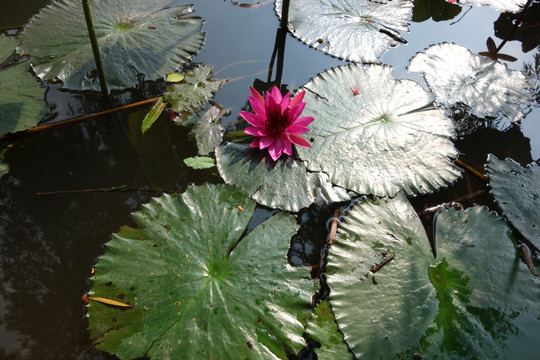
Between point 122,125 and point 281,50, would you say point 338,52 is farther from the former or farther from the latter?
→ point 122,125

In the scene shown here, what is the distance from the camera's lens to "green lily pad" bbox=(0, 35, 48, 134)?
91.4 inches

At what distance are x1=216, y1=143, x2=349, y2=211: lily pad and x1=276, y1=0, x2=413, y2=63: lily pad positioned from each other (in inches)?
53.6

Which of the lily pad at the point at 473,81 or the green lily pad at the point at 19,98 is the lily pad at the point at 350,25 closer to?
the lily pad at the point at 473,81

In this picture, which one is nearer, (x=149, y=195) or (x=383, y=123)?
(x=149, y=195)

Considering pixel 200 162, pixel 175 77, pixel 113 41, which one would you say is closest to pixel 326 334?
pixel 200 162

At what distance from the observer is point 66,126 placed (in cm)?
246

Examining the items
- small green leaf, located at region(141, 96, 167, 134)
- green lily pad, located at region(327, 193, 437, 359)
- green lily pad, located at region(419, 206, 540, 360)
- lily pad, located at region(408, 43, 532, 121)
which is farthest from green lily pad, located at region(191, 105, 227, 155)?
lily pad, located at region(408, 43, 532, 121)

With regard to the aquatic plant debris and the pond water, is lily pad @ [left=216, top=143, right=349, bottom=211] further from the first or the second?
the aquatic plant debris

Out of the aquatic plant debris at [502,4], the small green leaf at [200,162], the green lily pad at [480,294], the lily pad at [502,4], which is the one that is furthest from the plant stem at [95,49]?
the lily pad at [502,4]

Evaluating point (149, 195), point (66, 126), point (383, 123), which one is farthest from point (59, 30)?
point (383, 123)

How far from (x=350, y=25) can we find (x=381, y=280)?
7.82ft

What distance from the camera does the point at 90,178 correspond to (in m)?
2.21

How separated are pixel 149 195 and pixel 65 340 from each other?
84 cm

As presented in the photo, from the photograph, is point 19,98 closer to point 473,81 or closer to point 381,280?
point 381,280
